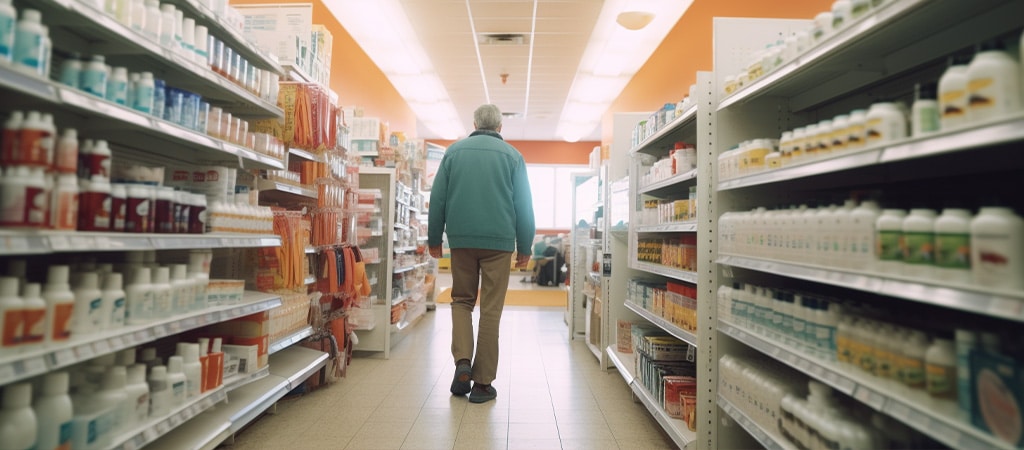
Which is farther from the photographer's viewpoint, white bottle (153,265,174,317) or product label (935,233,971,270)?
white bottle (153,265,174,317)

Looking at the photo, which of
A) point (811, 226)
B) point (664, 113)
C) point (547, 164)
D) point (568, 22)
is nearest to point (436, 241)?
point (664, 113)

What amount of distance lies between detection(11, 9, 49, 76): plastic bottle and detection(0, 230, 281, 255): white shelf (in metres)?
0.43

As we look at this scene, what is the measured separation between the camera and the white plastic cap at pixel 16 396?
138 centimetres

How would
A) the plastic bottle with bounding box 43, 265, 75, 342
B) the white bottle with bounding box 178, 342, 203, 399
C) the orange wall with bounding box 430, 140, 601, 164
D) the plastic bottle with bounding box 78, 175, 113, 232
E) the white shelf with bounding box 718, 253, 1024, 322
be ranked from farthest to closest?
1. the orange wall with bounding box 430, 140, 601, 164
2. the white bottle with bounding box 178, 342, 203, 399
3. the plastic bottle with bounding box 78, 175, 113, 232
4. the plastic bottle with bounding box 43, 265, 75, 342
5. the white shelf with bounding box 718, 253, 1024, 322

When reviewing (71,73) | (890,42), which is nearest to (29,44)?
(71,73)

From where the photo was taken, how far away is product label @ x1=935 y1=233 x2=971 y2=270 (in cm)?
112

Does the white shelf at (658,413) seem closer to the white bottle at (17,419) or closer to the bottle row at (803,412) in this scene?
the bottle row at (803,412)

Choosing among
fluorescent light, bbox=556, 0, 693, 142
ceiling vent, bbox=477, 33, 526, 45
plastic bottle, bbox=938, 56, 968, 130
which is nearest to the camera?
plastic bottle, bbox=938, 56, 968, 130

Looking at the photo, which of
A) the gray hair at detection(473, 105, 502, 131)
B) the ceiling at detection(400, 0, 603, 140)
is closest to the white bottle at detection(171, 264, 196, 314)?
the gray hair at detection(473, 105, 502, 131)

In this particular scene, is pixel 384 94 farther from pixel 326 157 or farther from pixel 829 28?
pixel 829 28

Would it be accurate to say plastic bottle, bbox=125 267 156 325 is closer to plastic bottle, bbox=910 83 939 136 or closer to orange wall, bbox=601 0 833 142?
plastic bottle, bbox=910 83 939 136

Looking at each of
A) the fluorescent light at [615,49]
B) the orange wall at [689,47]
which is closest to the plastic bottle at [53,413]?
the orange wall at [689,47]

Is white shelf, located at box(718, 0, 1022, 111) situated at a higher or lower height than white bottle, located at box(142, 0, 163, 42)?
lower

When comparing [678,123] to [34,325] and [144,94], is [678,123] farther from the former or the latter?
[34,325]
